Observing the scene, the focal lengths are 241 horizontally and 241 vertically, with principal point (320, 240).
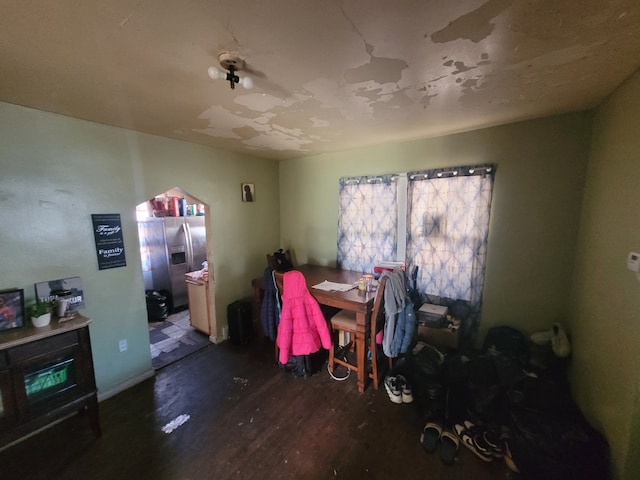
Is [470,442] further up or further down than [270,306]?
further down

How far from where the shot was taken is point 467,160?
2461 millimetres

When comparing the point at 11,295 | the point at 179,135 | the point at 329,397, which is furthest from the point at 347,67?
the point at 11,295

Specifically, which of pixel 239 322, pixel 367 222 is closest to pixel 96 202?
pixel 239 322

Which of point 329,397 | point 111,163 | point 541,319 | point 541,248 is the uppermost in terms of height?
point 111,163

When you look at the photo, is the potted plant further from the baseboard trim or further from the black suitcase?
the black suitcase

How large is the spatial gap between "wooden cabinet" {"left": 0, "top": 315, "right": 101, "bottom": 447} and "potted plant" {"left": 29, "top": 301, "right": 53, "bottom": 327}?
50 mm

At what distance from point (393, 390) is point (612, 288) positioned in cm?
169

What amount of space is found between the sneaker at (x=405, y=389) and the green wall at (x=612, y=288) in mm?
1150

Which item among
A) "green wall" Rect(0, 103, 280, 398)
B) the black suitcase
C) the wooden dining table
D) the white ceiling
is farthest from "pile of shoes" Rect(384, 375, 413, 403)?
the white ceiling

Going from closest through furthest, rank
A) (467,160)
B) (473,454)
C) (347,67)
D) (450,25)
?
(450,25) < (347,67) < (473,454) < (467,160)

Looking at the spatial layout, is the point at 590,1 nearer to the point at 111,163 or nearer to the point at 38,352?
the point at 111,163

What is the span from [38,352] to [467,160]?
12.5 feet

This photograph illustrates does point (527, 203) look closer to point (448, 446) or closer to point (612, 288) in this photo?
point (612, 288)

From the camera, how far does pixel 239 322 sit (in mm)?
3062
